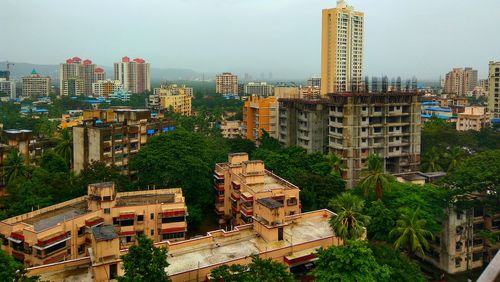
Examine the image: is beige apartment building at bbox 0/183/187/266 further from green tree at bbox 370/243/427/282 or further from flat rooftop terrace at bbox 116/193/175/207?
green tree at bbox 370/243/427/282

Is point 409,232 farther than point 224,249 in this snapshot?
Yes

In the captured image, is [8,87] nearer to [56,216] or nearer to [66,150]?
[66,150]

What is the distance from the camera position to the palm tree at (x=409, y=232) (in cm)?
2309

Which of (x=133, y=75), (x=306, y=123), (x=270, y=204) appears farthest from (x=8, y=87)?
(x=270, y=204)

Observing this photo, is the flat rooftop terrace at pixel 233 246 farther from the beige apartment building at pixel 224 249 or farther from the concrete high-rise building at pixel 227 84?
the concrete high-rise building at pixel 227 84

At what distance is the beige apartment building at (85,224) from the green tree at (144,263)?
727 cm

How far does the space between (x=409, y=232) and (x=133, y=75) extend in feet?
544

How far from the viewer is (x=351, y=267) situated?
1653cm

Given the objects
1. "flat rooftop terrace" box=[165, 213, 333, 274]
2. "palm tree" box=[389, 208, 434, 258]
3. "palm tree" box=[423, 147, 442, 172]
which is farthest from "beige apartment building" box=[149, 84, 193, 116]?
"palm tree" box=[389, 208, 434, 258]

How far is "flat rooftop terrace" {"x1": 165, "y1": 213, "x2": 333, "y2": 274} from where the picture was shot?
19.3 m

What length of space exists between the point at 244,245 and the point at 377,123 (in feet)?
79.6

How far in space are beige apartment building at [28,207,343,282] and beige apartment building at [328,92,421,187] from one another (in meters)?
17.3

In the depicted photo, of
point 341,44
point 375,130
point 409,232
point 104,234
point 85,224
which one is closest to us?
point 104,234

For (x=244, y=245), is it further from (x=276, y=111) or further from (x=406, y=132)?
(x=276, y=111)
